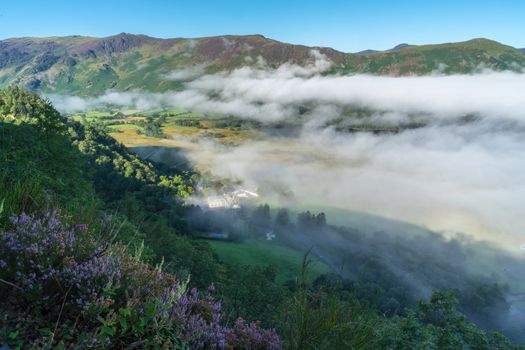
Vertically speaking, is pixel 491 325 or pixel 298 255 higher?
pixel 298 255

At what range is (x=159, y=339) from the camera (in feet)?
13.3

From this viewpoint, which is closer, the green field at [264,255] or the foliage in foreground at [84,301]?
the foliage in foreground at [84,301]

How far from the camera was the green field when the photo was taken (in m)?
100

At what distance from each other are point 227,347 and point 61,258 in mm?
2511

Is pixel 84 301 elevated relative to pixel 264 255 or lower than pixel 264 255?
elevated

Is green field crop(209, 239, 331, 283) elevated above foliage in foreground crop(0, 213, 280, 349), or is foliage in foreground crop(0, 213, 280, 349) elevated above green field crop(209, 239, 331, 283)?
foliage in foreground crop(0, 213, 280, 349)

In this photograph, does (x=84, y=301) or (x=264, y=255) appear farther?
(x=264, y=255)

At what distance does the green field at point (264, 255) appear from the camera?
100 meters

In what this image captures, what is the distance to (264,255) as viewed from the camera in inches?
4464

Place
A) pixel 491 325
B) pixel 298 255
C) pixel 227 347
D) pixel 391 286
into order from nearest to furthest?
pixel 227 347
pixel 491 325
pixel 391 286
pixel 298 255

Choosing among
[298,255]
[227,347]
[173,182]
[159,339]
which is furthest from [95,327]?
[173,182]

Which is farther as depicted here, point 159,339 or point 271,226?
point 271,226

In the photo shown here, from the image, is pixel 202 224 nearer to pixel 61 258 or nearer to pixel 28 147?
pixel 28 147

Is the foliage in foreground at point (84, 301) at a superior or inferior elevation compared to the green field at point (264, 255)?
superior
